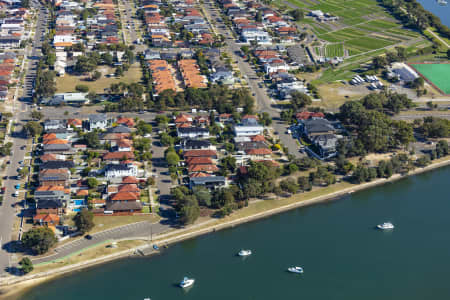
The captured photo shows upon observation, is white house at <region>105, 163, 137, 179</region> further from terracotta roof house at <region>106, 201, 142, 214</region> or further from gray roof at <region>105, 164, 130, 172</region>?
terracotta roof house at <region>106, 201, 142, 214</region>

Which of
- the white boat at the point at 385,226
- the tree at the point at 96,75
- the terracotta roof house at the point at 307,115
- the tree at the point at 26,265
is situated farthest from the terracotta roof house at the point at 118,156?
the white boat at the point at 385,226

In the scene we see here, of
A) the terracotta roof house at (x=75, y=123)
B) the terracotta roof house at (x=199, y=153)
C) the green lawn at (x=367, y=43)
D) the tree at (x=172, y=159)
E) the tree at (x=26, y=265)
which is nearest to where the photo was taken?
the tree at (x=26, y=265)

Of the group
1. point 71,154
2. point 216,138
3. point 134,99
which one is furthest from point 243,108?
point 71,154

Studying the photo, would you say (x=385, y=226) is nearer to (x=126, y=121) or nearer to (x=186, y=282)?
(x=186, y=282)

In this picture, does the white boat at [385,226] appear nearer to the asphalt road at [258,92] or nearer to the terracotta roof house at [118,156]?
the asphalt road at [258,92]

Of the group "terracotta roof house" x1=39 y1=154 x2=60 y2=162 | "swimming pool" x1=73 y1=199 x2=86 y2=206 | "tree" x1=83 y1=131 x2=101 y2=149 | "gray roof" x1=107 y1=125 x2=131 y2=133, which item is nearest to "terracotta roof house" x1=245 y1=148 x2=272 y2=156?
"gray roof" x1=107 y1=125 x2=131 y2=133

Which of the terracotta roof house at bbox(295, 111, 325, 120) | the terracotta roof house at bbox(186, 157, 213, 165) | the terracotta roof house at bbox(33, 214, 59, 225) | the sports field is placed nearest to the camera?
the terracotta roof house at bbox(33, 214, 59, 225)
